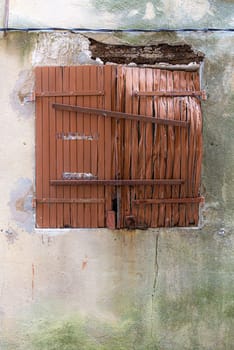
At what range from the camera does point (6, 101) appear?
4656mm

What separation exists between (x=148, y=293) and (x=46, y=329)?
1.22 meters

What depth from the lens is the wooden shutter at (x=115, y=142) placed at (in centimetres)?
449

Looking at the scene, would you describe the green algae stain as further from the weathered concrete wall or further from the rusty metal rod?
the rusty metal rod

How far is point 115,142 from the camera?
454 cm

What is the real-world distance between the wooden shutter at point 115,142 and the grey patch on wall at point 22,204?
0.14 m

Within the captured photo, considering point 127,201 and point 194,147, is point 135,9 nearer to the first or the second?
point 194,147

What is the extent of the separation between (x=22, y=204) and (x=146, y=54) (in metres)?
2.16

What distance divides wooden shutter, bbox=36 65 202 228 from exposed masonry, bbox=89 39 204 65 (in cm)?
15

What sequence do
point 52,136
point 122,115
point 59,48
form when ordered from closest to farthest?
point 122,115
point 52,136
point 59,48

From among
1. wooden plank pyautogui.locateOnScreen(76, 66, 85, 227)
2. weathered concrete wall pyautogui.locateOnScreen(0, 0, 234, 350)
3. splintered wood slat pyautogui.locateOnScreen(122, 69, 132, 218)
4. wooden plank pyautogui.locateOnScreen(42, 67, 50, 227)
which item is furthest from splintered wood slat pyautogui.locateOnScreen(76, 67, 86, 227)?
splintered wood slat pyautogui.locateOnScreen(122, 69, 132, 218)

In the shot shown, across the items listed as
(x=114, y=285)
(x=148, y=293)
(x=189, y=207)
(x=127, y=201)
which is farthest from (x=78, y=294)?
(x=189, y=207)

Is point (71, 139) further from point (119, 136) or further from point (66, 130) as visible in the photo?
point (119, 136)

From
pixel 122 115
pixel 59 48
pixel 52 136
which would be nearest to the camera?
pixel 122 115

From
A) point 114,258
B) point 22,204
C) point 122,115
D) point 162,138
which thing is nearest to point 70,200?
point 22,204
